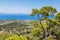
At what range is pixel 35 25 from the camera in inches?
1098

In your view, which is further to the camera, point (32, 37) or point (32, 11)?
point (32, 37)

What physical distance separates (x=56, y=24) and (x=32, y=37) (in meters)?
3.83

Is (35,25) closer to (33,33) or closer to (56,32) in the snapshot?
(33,33)

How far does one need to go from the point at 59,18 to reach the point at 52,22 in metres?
1.53

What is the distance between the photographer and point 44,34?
89.3 ft

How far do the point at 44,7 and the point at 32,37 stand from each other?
187 inches

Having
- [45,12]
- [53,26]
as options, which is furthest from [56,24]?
[45,12]

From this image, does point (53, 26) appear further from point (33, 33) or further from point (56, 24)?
point (33, 33)

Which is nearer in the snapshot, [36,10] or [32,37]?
[36,10]

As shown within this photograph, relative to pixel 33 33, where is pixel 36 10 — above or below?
above

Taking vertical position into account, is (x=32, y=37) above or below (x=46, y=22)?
below

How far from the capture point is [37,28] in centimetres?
2745

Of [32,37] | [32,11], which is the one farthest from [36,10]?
[32,37]

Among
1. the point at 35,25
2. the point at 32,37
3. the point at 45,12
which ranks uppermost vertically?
the point at 45,12
